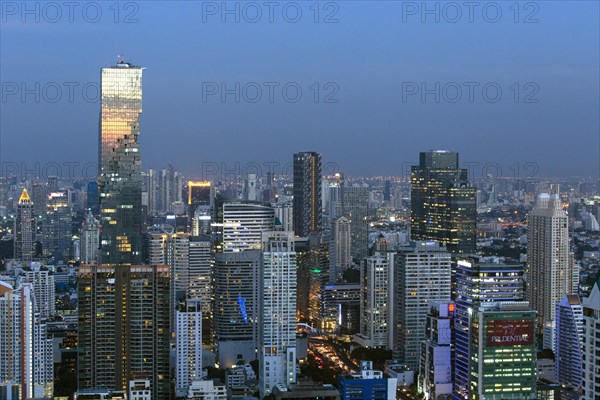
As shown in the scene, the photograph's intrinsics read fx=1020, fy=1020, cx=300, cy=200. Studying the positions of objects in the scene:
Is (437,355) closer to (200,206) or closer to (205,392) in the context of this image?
(205,392)

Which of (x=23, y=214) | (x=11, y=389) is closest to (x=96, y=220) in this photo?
(x=23, y=214)

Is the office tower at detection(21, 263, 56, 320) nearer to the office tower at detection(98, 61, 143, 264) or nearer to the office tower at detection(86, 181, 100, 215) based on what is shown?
the office tower at detection(98, 61, 143, 264)

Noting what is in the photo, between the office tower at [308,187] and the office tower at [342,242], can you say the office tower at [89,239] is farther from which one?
the office tower at [342,242]

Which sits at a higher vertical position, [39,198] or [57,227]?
[39,198]

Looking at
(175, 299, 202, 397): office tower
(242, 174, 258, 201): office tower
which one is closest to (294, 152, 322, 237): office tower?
(242, 174, 258, 201): office tower

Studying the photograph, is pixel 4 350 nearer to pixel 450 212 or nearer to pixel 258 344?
pixel 258 344

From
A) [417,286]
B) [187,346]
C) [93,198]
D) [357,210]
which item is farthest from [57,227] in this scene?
[187,346]

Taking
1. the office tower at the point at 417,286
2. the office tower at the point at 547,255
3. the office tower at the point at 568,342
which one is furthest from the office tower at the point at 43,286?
the office tower at the point at 568,342
